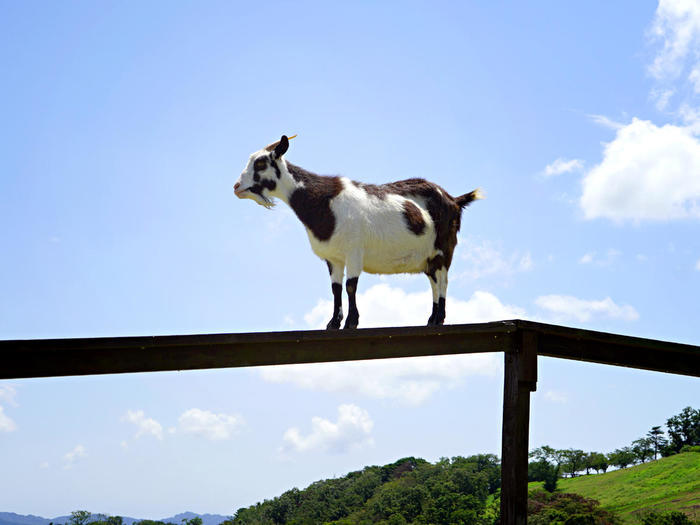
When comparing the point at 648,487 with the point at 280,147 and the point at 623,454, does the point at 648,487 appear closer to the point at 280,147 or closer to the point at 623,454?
the point at 623,454

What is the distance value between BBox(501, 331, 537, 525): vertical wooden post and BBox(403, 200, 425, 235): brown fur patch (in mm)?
2242

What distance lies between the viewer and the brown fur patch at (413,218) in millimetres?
7445

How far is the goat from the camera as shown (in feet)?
23.3

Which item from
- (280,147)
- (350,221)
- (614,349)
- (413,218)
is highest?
(280,147)

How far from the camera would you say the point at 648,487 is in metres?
49.2

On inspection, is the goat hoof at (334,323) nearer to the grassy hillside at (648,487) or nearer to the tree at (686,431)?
the grassy hillside at (648,487)

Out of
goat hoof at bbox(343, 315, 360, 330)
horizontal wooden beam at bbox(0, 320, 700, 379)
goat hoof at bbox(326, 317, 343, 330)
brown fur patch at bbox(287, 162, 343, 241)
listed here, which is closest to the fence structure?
horizontal wooden beam at bbox(0, 320, 700, 379)

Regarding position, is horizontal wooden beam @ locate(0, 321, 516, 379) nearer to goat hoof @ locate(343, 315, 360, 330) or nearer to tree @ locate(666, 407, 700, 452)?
goat hoof @ locate(343, 315, 360, 330)

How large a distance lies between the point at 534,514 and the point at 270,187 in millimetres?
39839

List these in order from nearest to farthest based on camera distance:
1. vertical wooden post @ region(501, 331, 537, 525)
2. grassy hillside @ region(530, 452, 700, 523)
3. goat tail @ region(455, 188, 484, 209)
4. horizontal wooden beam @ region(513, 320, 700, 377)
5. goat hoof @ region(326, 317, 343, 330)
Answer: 1. vertical wooden post @ region(501, 331, 537, 525)
2. horizontal wooden beam @ region(513, 320, 700, 377)
3. goat hoof @ region(326, 317, 343, 330)
4. goat tail @ region(455, 188, 484, 209)
5. grassy hillside @ region(530, 452, 700, 523)

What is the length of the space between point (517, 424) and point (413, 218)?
114 inches

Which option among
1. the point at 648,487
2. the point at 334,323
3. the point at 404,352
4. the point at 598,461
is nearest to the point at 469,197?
the point at 334,323

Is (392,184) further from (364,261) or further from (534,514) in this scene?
(534,514)

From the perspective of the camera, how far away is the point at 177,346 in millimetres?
4777
